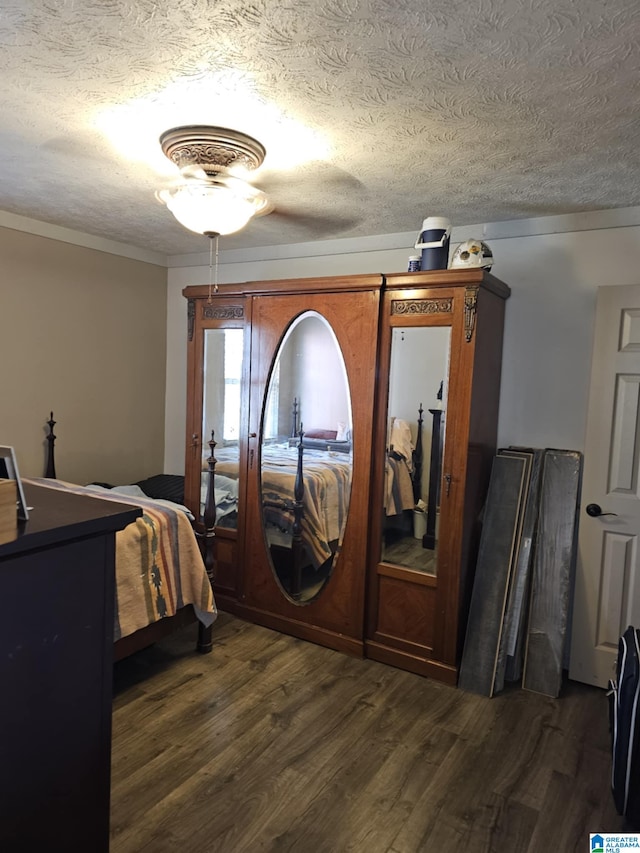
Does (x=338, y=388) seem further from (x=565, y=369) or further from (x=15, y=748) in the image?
(x=15, y=748)

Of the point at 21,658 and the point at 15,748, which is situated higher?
the point at 21,658

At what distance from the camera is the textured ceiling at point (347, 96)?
4.77 ft

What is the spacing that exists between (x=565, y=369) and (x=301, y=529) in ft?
5.74

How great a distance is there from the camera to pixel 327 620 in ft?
10.8

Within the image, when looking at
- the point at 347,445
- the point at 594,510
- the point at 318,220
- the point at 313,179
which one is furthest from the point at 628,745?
the point at 318,220

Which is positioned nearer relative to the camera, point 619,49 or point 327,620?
point 619,49

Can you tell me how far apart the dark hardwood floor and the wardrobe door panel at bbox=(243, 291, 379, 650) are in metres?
0.36

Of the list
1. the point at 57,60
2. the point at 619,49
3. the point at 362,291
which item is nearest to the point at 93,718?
the point at 57,60

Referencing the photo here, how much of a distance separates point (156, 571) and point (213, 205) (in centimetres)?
173

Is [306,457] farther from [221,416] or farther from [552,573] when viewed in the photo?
[552,573]

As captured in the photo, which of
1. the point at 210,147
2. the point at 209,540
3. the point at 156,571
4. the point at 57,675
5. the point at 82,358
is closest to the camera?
the point at 57,675

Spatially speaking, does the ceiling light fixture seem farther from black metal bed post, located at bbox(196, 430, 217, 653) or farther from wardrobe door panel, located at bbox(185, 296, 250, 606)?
black metal bed post, located at bbox(196, 430, 217, 653)

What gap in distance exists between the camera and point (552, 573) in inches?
115

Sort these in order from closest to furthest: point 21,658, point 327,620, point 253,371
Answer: point 21,658
point 327,620
point 253,371
